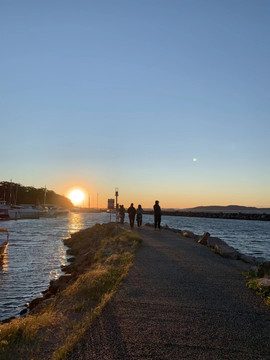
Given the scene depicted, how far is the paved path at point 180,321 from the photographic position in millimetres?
4637

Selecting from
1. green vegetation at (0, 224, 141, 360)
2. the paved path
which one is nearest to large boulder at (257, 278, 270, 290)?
the paved path

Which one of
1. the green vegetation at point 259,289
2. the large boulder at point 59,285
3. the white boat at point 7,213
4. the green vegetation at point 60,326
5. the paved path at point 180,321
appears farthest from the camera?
the white boat at point 7,213

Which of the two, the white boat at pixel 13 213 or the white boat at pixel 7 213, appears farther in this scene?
the white boat at pixel 13 213

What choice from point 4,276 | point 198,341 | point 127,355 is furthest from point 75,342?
point 4,276

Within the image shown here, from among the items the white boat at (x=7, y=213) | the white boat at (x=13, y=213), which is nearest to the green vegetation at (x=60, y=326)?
the white boat at (x=7, y=213)

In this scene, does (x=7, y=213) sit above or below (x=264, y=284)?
above

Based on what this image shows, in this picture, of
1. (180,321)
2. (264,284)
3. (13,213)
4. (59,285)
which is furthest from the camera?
(13,213)

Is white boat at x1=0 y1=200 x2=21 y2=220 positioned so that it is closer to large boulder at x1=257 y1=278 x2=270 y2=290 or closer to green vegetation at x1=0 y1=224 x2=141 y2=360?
green vegetation at x1=0 y1=224 x2=141 y2=360

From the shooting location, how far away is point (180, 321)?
571 cm

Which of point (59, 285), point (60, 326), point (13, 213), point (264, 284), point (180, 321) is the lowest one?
point (59, 285)

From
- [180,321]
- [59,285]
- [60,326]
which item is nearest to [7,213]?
[59,285]

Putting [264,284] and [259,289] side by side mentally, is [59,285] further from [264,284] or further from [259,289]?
[264,284]

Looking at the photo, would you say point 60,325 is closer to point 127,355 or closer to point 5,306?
point 127,355

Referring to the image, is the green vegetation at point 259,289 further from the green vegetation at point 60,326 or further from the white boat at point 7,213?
the white boat at point 7,213
